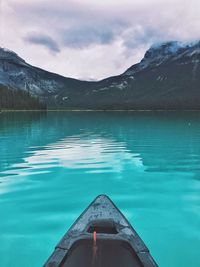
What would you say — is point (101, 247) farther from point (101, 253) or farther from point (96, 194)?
point (96, 194)

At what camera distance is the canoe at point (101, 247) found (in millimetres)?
8047

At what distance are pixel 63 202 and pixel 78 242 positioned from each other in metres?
8.15

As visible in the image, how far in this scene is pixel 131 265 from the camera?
8.12 m

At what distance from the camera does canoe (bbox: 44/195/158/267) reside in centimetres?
805

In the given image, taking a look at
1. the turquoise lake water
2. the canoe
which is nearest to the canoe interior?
the canoe

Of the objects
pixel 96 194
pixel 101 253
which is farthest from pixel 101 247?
pixel 96 194

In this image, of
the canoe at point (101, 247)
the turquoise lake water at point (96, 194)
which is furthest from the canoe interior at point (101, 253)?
the turquoise lake water at point (96, 194)

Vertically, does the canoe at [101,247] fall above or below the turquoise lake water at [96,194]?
above

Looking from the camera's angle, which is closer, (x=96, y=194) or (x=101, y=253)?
(x=101, y=253)

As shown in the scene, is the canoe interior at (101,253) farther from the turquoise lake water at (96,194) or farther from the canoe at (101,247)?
the turquoise lake water at (96,194)

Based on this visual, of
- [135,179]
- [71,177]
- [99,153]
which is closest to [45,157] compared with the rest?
[99,153]

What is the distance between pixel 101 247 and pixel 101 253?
0.16 meters

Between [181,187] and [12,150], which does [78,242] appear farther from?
[12,150]

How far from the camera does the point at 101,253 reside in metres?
8.71
